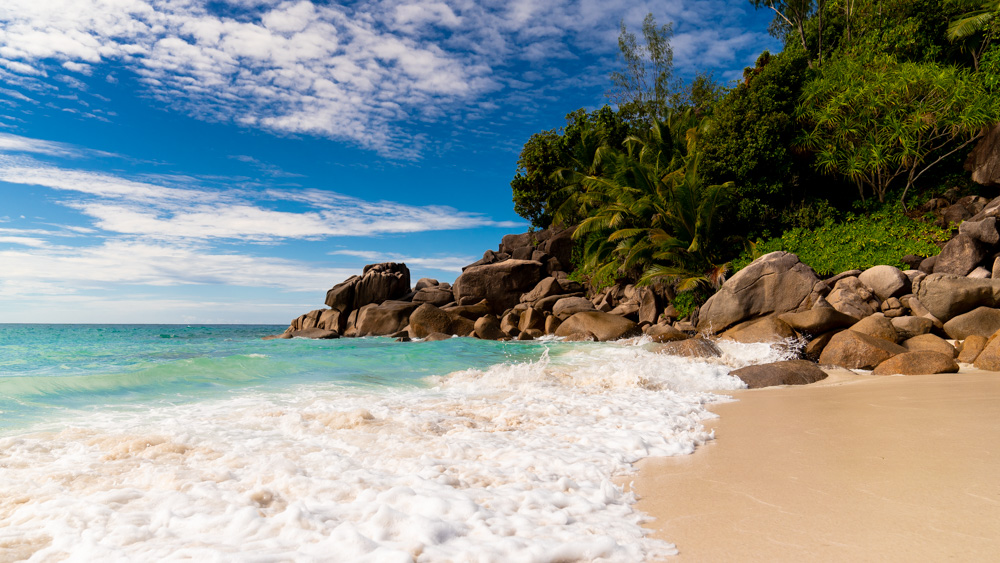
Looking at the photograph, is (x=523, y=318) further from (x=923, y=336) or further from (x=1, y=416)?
(x=1, y=416)

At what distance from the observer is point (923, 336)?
874cm

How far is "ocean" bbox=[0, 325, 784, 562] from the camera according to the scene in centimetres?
198

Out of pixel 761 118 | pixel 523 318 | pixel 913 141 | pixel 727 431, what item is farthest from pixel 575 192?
pixel 727 431

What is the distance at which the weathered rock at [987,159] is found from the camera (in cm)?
1345

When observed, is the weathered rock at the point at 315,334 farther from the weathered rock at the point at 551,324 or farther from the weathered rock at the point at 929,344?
the weathered rock at the point at 929,344

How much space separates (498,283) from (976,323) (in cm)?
1785

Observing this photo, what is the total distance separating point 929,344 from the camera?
8.41 m

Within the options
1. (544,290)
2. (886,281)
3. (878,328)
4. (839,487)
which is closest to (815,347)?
(878,328)

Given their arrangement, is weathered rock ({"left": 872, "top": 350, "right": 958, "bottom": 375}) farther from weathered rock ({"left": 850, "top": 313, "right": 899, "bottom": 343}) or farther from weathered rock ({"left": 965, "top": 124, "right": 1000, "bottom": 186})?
weathered rock ({"left": 965, "top": 124, "right": 1000, "bottom": 186})

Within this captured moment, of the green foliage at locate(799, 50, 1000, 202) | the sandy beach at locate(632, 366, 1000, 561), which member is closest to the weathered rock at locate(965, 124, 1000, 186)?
the green foliage at locate(799, 50, 1000, 202)

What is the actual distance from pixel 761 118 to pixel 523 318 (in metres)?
11.3

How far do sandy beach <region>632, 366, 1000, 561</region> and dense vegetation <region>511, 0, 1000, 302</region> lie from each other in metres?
11.4

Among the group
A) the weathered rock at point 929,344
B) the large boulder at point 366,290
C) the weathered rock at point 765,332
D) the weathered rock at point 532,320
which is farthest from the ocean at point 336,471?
the large boulder at point 366,290

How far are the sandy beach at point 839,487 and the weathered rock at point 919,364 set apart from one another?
2.62 metres
